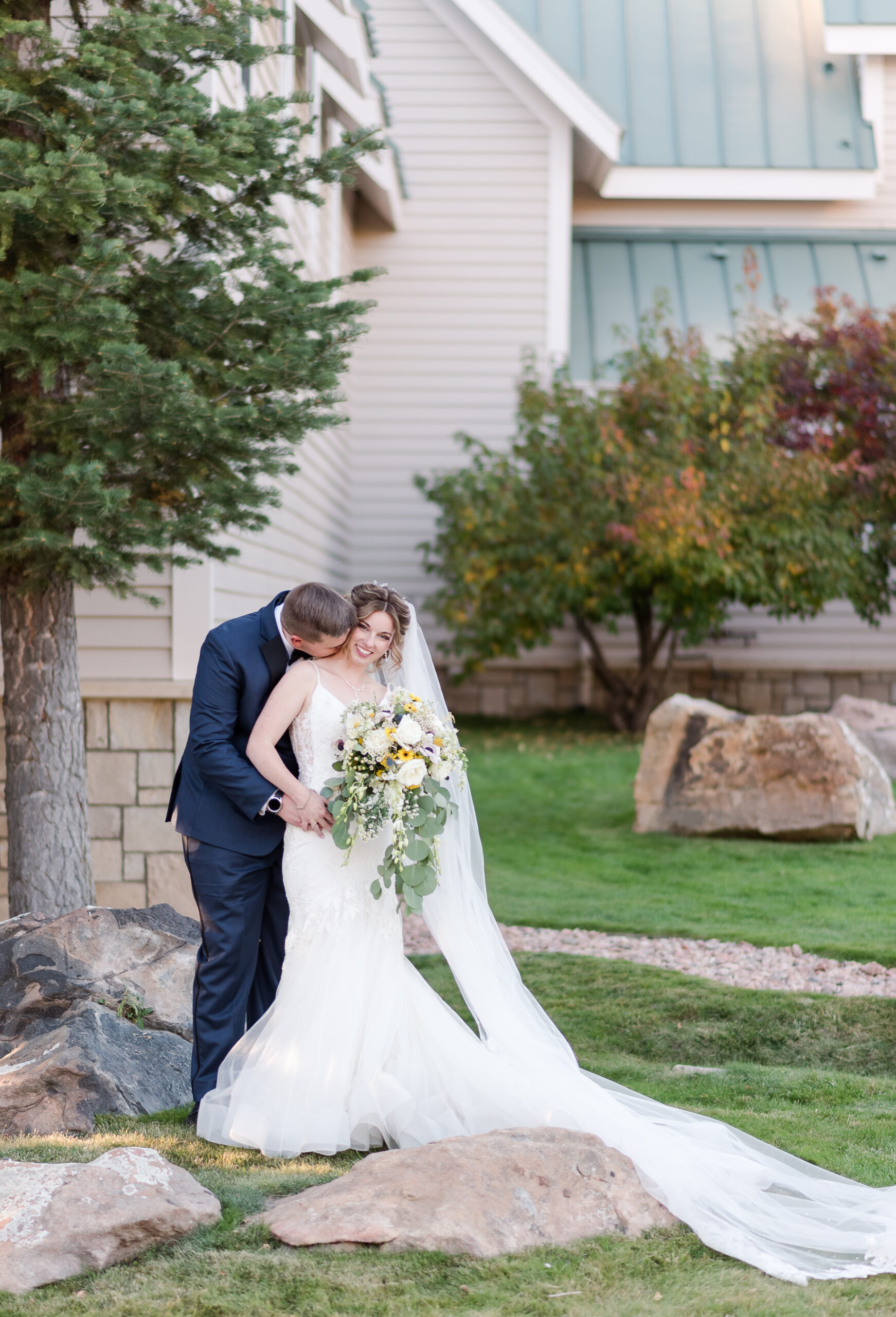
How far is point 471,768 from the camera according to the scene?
1058 cm

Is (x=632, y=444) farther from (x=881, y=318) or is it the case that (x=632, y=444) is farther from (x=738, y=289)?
(x=881, y=318)

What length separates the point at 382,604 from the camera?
12.5 ft

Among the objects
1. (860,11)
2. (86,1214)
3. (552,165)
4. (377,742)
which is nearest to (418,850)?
(377,742)

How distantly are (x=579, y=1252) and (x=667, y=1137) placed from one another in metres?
0.58

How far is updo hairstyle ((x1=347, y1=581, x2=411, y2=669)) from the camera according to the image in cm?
379

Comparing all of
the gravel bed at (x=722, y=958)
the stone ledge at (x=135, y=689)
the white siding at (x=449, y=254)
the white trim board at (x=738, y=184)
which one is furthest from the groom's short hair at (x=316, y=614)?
the white trim board at (x=738, y=184)

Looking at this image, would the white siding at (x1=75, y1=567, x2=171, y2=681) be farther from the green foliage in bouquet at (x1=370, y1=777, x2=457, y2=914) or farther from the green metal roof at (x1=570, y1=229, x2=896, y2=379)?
the green metal roof at (x1=570, y1=229, x2=896, y2=379)

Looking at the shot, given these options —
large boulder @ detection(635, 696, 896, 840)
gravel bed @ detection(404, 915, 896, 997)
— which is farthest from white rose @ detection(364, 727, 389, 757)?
large boulder @ detection(635, 696, 896, 840)

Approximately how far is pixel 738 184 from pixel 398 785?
13382 mm

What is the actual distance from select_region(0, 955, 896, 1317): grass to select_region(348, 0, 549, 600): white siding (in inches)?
371

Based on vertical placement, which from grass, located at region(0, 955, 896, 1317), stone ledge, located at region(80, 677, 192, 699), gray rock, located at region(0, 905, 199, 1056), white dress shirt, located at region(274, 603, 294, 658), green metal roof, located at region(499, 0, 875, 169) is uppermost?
green metal roof, located at region(499, 0, 875, 169)

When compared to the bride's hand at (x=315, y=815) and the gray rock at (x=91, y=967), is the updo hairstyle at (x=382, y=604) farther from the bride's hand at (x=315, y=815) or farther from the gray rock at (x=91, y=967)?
the gray rock at (x=91, y=967)

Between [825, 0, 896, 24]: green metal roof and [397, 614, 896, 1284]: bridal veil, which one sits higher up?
[825, 0, 896, 24]: green metal roof

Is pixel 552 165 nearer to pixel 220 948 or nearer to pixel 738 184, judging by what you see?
pixel 738 184
